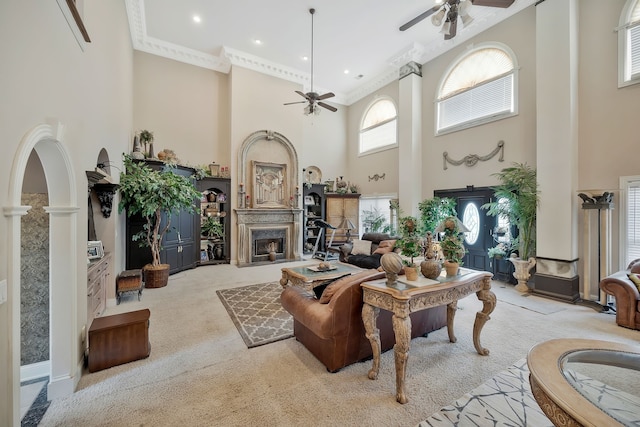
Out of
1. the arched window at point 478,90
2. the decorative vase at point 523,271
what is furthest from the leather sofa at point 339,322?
the arched window at point 478,90

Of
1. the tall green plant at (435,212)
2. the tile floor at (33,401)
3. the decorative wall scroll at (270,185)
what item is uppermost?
the decorative wall scroll at (270,185)

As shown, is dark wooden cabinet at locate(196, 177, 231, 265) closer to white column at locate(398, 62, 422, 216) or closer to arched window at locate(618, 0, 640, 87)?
white column at locate(398, 62, 422, 216)

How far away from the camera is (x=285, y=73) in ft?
27.0

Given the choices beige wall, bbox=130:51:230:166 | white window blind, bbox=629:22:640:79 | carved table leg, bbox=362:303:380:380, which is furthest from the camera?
beige wall, bbox=130:51:230:166

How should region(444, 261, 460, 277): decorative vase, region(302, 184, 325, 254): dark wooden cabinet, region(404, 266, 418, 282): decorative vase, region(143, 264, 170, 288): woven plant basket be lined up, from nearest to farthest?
region(404, 266, 418, 282): decorative vase < region(444, 261, 460, 277): decorative vase < region(143, 264, 170, 288): woven plant basket < region(302, 184, 325, 254): dark wooden cabinet

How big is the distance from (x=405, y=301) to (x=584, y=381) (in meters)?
1.11

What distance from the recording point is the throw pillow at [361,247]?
636 cm

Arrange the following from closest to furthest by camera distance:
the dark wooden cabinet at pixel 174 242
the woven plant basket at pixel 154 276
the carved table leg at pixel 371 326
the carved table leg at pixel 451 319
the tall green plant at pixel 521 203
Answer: the carved table leg at pixel 371 326 < the carved table leg at pixel 451 319 < the tall green plant at pixel 521 203 < the woven plant basket at pixel 154 276 < the dark wooden cabinet at pixel 174 242

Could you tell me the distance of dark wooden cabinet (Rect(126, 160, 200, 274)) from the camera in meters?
5.60

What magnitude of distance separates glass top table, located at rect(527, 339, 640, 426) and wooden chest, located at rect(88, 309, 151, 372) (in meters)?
3.36

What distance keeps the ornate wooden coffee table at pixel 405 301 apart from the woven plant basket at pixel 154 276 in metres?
4.57

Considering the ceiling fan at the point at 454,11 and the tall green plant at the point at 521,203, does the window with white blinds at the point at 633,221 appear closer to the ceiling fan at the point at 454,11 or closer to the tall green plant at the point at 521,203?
the tall green plant at the point at 521,203

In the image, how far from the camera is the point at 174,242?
6367mm

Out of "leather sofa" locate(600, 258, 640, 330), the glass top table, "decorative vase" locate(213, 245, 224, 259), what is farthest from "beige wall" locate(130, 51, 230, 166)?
"leather sofa" locate(600, 258, 640, 330)
